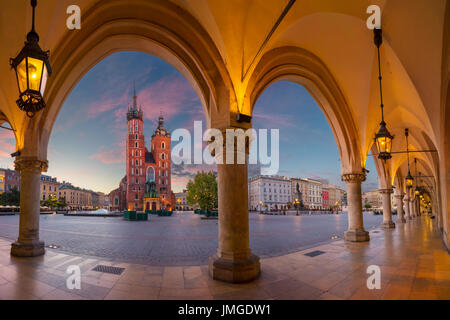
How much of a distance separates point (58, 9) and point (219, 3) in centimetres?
365

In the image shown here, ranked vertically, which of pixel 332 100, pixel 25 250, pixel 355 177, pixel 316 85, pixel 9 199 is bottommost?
pixel 9 199

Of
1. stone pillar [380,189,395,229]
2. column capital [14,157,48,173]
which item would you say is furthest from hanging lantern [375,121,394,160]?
stone pillar [380,189,395,229]

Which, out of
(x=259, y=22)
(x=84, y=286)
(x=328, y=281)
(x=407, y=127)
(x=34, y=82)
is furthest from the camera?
(x=407, y=127)

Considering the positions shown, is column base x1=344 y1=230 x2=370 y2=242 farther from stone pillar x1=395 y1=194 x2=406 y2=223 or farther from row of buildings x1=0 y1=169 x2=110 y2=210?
row of buildings x1=0 y1=169 x2=110 y2=210

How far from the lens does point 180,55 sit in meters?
6.62

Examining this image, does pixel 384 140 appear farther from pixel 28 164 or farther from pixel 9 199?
pixel 9 199

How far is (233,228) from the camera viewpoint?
17.6 ft

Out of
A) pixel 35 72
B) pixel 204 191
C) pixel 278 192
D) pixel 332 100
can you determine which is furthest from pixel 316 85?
pixel 278 192

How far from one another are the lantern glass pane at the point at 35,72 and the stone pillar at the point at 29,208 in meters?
5.42

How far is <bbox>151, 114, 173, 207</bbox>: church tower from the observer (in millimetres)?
73944

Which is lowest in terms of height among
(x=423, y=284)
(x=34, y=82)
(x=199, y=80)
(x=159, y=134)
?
(x=423, y=284)

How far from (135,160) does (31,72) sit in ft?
239
